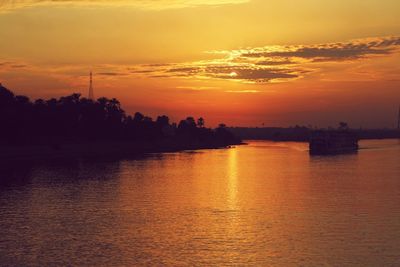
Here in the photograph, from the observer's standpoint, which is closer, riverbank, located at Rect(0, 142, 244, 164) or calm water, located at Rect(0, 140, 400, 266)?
calm water, located at Rect(0, 140, 400, 266)

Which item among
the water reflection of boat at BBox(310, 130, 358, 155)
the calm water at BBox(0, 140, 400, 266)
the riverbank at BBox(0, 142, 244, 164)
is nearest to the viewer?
the calm water at BBox(0, 140, 400, 266)

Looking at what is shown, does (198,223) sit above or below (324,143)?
below

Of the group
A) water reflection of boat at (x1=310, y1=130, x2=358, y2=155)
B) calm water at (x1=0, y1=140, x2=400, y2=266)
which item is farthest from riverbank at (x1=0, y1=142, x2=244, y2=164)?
calm water at (x1=0, y1=140, x2=400, y2=266)

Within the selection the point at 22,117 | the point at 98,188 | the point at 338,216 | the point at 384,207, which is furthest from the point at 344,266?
the point at 22,117

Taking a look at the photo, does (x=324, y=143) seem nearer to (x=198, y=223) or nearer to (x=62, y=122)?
(x=62, y=122)

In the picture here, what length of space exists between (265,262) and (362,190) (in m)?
38.8

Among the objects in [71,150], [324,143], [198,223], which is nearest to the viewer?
[198,223]

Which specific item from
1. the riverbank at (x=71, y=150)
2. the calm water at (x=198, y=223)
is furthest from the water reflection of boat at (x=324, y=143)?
the calm water at (x=198, y=223)

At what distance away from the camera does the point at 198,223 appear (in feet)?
139

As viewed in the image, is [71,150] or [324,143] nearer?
[71,150]

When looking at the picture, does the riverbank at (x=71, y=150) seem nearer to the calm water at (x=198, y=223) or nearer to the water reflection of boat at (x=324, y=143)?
the water reflection of boat at (x=324, y=143)

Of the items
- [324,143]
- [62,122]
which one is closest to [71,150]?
[62,122]

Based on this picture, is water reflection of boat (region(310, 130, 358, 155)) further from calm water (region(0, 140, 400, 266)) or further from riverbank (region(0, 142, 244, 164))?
calm water (region(0, 140, 400, 266))

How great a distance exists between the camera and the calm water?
104ft
